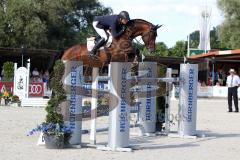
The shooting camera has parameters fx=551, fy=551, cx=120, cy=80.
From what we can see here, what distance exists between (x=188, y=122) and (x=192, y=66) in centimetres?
110

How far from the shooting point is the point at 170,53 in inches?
2776

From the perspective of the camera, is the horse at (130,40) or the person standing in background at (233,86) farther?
the person standing in background at (233,86)

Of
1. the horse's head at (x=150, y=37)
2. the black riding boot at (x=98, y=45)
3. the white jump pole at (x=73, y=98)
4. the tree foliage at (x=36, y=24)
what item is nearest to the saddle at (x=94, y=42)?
the black riding boot at (x=98, y=45)

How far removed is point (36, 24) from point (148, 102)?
28894 millimetres

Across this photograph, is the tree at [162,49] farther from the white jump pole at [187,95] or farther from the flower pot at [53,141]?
the flower pot at [53,141]

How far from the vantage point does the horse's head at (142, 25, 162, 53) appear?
42.2 feet

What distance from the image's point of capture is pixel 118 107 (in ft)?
28.3

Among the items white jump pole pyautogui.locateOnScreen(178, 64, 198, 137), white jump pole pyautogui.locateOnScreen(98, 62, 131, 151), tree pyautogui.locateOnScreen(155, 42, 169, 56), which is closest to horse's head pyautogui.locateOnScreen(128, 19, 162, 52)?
white jump pole pyautogui.locateOnScreen(178, 64, 198, 137)

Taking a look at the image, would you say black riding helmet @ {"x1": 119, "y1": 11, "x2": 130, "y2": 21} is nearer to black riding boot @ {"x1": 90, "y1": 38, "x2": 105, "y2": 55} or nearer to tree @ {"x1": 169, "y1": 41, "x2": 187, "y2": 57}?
black riding boot @ {"x1": 90, "y1": 38, "x2": 105, "y2": 55}

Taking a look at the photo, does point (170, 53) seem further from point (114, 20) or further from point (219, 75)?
point (114, 20)

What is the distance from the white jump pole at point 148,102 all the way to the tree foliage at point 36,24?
28.6 meters

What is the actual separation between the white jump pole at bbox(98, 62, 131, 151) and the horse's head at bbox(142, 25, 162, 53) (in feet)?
13.7

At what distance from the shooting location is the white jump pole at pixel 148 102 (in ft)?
35.8

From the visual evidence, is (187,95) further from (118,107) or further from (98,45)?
(98,45)
